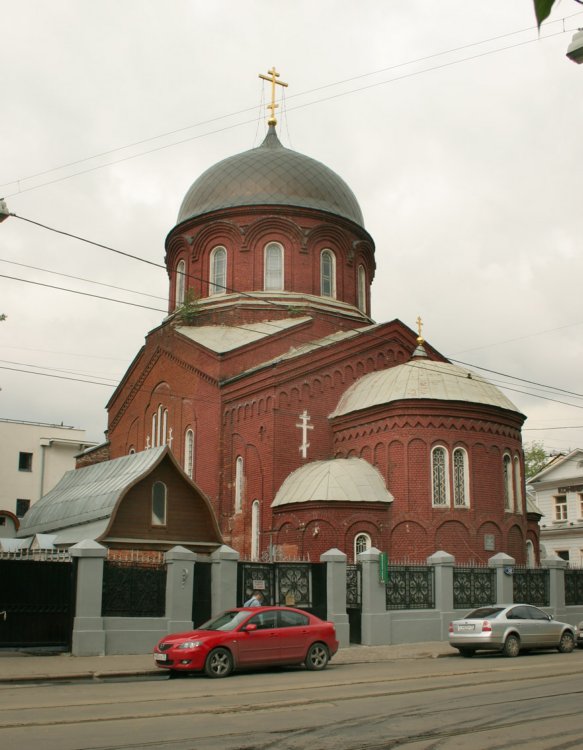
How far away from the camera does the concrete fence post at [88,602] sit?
16.2 m

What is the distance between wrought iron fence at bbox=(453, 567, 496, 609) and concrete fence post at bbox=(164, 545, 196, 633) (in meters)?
7.27

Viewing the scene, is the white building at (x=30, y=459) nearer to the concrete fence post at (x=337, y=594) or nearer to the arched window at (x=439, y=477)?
the arched window at (x=439, y=477)

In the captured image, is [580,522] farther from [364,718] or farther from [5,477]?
[364,718]

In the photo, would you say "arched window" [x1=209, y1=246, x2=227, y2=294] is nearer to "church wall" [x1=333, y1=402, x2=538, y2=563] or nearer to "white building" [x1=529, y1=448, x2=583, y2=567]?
"church wall" [x1=333, y1=402, x2=538, y2=563]

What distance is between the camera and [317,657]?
15117mm

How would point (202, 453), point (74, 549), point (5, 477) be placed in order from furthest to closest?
point (5, 477) < point (202, 453) < point (74, 549)

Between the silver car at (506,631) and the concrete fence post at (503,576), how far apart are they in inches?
148

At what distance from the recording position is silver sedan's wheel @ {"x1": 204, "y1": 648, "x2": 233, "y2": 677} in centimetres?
1368

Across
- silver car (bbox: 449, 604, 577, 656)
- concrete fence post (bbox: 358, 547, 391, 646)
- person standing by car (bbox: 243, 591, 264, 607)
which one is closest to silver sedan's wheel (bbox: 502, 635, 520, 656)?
silver car (bbox: 449, 604, 577, 656)

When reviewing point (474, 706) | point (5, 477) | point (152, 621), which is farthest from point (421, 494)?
point (5, 477)

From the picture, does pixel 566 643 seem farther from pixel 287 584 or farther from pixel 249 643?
pixel 249 643

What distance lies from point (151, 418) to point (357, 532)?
10.9 meters

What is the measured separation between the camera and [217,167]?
1377 inches

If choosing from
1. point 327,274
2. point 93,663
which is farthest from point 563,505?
point 93,663
